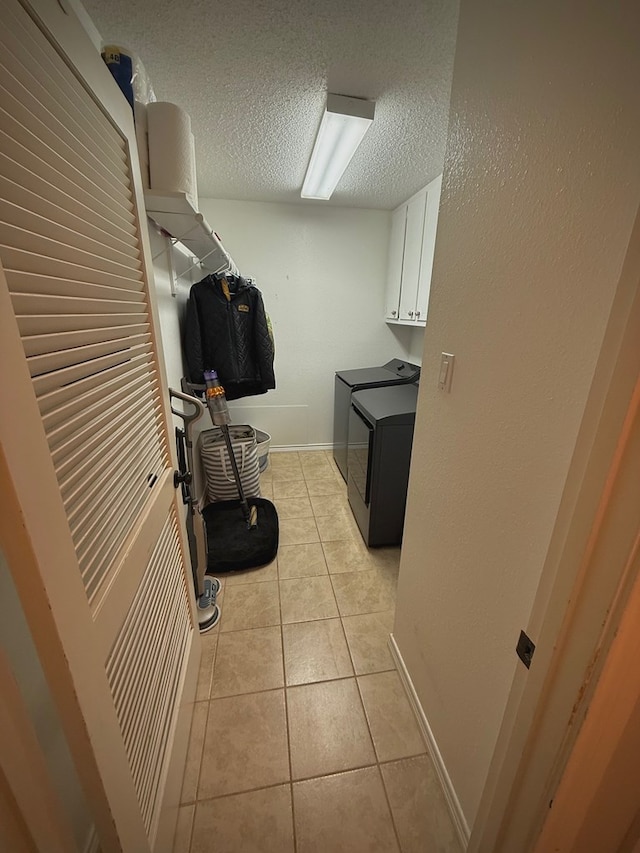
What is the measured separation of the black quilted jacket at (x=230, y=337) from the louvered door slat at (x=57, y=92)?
5.11ft

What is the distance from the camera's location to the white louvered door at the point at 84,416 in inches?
17.7

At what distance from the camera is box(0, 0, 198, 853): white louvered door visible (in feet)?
1.47

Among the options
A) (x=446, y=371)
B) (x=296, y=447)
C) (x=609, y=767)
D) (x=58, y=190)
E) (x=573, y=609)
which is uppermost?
(x=58, y=190)

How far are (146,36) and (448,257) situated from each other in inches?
52.4

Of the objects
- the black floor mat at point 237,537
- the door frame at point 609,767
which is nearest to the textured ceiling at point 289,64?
the door frame at point 609,767

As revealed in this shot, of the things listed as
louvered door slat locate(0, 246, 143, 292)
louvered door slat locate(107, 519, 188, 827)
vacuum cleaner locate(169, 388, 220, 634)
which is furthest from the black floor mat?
louvered door slat locate(0, 246, 143, 292)

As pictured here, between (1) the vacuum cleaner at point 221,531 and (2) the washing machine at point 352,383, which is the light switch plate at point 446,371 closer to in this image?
(1) the vacuum cleaner at point 221,531

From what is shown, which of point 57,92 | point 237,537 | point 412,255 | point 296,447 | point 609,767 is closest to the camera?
point 609,767

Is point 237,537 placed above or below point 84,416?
below

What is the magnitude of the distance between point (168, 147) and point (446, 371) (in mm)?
1280

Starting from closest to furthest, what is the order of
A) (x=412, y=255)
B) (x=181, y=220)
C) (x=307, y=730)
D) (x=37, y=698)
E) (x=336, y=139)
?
(x=37, y=698) < (x=307, y=730) < (x=181, y=220) < (x=336, y=139) < (x=412, y=255)

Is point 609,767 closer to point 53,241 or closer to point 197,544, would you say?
point 53,241

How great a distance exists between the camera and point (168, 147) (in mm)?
1194

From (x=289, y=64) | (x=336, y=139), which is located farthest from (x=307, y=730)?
(x=336, y=139)
